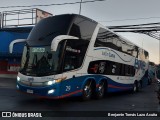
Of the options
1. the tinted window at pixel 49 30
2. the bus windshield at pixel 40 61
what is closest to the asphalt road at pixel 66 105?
the bus windshield at pixel 40 61

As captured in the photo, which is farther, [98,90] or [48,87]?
[98,90]

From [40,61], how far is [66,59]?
1123 mm

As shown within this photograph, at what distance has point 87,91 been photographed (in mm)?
14430

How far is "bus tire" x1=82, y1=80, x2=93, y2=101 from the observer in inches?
556

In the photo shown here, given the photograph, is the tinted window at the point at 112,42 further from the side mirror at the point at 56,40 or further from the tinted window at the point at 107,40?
the side mirror at the point at 56,40

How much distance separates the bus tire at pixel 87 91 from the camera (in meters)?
14.1

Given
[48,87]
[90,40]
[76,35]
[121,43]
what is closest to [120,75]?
Result: [121,43]

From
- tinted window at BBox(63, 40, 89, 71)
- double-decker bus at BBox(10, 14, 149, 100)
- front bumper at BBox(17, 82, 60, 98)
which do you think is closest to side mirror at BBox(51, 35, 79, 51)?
double-decker bus at BBox(10, 14, 149, 100)

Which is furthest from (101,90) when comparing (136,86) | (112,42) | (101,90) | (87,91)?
(136,86)

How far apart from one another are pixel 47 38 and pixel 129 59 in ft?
31.0

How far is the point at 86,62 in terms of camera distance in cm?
1414

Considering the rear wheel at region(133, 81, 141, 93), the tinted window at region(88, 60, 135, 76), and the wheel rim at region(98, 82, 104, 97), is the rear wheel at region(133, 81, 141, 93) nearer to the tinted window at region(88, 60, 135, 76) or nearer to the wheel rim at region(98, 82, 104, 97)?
the tinted window at region(88, 60, 135, 76)

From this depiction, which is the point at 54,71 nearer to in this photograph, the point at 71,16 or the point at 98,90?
the point at 71,16

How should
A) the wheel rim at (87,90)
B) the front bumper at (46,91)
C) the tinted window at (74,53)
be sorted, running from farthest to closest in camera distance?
the wheel rim at (87,90), the tinted window at (74,53), the front bumper at (46,91)
